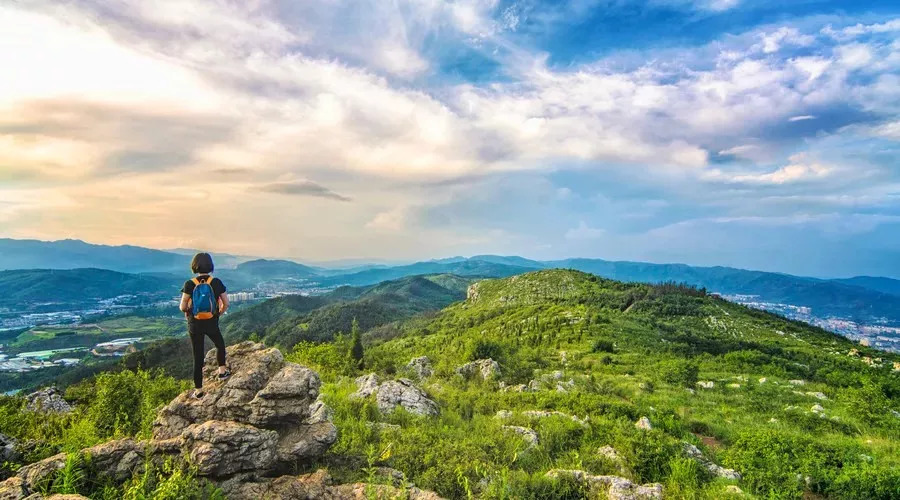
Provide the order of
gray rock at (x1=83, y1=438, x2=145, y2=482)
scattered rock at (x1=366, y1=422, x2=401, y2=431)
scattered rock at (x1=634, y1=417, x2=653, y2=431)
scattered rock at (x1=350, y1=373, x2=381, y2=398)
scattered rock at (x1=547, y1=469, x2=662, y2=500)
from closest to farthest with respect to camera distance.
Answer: gray rock at (x1=83, y1=438, x2=145, y2=482), scattered rock at (x1=547, y1=469, x2=662, y2=500), scattered rock at (x1=366, y1=422, x2=401, y2=431), scattered rock at (x1=634, y1=417, x2=653, y2=431), scattered rock at (x1=350, y1=373, x2=381, y2=398)

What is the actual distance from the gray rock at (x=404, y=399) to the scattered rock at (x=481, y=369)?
12.2 metres

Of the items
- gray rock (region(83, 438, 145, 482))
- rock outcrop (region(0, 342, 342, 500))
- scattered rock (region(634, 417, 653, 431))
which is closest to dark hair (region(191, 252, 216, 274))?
rock outcrop (region(0, 342, 342, 500))

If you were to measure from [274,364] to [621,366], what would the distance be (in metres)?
39.1

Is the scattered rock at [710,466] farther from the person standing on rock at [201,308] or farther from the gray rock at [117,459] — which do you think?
the gray rock at [117,459]

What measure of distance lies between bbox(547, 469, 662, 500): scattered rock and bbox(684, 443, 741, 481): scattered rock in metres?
3.53

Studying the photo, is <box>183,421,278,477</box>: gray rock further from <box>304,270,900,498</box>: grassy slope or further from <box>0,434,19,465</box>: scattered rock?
<box>0,434,19,465</box>: scattered rock

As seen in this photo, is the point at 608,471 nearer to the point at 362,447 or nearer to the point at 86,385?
the point at 362,447

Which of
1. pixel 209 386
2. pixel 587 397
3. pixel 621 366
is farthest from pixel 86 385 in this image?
pixel 621 366

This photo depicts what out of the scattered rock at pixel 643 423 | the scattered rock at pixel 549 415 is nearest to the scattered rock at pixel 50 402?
the scattered rock at pixel 549 415

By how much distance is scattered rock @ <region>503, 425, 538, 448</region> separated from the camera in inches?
553

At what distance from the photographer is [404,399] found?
61.1ft

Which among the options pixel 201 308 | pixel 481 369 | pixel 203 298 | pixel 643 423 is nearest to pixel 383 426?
pixel 201 308

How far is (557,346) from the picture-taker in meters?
59.3

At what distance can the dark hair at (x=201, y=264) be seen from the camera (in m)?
11.3
